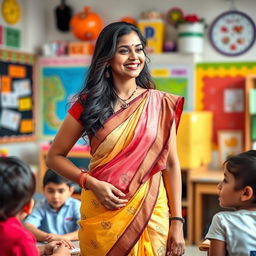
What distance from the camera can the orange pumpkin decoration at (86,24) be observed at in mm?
4992

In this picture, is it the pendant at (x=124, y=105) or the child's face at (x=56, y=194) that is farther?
the child's face at (x=56, y=194)

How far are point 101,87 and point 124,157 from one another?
0.84 feet

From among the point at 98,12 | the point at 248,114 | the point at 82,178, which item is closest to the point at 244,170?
the point at 82,178

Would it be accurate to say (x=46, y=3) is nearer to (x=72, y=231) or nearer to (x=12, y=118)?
(x=12, y=118)

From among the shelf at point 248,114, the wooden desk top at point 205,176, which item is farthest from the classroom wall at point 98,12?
the wooden desk top at point 205,176

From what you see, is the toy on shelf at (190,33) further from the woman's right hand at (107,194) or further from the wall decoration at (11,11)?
the woman's right hand at (107,194)

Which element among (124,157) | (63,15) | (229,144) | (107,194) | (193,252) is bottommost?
(193,252)

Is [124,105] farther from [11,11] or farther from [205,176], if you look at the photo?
[11,11]

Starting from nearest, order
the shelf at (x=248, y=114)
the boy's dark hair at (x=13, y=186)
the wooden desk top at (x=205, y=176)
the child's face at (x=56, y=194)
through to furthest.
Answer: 1. the boy's dark hair at (x=13, y=186)
2. the child's face at (x=56, y=194)
3. the wooden desk top at (x=205, y=176)
4. the shelf at (x=248, y=114)

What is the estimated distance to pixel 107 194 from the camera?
1.70 m

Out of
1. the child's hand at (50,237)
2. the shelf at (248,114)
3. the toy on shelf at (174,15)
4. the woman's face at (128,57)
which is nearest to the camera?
the woman's face at (128,57)

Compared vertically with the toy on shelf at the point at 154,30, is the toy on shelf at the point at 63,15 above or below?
above

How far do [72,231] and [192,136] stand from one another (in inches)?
72.2

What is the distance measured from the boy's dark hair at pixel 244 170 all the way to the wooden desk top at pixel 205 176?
2.50m
